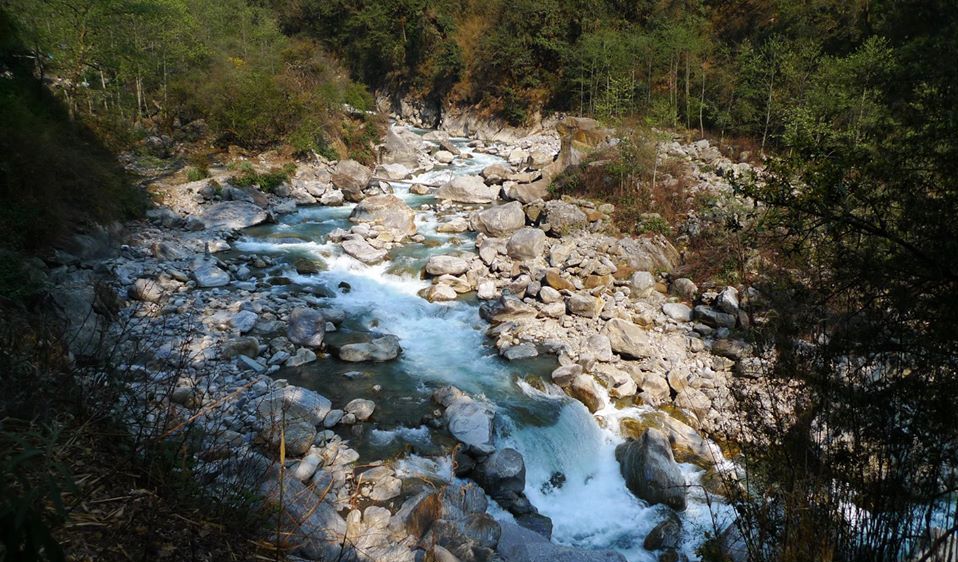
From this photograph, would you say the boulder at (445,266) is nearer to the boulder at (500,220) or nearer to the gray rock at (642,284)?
the boulder at (500,220)

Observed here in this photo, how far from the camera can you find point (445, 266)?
11914mm

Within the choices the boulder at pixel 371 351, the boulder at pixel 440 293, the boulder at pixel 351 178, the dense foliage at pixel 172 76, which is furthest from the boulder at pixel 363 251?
the dense foliage at pixel 172 76

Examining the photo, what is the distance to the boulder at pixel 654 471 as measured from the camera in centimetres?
623

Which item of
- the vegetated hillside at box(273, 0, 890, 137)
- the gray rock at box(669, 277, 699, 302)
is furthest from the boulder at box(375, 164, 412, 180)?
the gray rock at box(669, 277, 699, 302)

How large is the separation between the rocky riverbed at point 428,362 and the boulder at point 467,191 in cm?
183

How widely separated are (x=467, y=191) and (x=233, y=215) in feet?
24.2

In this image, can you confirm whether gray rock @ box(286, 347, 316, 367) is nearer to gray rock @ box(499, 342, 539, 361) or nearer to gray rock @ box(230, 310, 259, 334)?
gray rock @ box(230, 310, 259, 334)

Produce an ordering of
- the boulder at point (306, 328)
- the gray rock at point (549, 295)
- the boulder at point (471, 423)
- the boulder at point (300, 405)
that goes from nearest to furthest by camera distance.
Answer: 1. the boulder at point (300, 405)
2. the boulder at point (471, 423)
3. the boulder at point (306, 328)
4. the gray rock at point (549, 295)

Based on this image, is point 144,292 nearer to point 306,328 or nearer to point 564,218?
point 306,328

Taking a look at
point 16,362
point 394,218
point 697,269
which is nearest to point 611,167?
point 697,269

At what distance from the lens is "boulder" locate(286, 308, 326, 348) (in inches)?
343

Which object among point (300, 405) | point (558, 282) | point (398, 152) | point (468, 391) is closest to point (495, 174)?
point (398, 152)

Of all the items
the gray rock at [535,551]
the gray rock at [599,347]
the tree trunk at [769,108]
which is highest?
the tree trunk at [769,108]

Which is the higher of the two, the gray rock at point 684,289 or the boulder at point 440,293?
the gray rock at point 684,289
